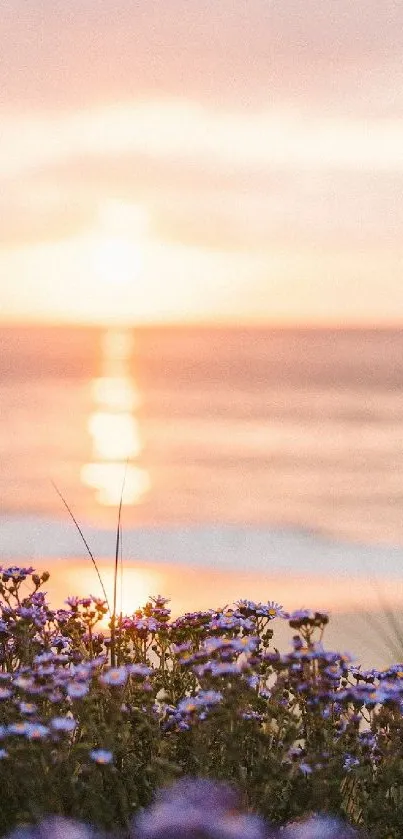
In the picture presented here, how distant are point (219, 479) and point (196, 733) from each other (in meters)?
13.4

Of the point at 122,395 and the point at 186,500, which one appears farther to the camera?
the point at 122,395

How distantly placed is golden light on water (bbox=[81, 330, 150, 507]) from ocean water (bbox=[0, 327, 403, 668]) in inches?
1.7

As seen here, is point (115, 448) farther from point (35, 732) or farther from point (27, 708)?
point (35, 732)

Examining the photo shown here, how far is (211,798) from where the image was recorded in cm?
219

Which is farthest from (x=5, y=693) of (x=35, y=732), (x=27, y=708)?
(x=35, y=732)

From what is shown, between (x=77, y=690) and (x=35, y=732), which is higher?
(x=77, y=690)

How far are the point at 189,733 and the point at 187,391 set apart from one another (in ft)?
108

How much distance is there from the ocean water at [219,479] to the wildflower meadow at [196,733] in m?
0.88

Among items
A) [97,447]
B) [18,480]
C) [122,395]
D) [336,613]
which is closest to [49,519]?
[18,480]

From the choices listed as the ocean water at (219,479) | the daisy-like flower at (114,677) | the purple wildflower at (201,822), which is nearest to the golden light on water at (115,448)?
the ocean water at (219,479)

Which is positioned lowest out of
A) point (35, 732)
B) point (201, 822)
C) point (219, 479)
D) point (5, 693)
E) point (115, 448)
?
point (201, 822)

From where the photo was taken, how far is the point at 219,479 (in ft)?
55.7

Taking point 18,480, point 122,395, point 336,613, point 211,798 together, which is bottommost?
point 211,798

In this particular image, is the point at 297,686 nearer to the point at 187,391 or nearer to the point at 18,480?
the point at 18,480
